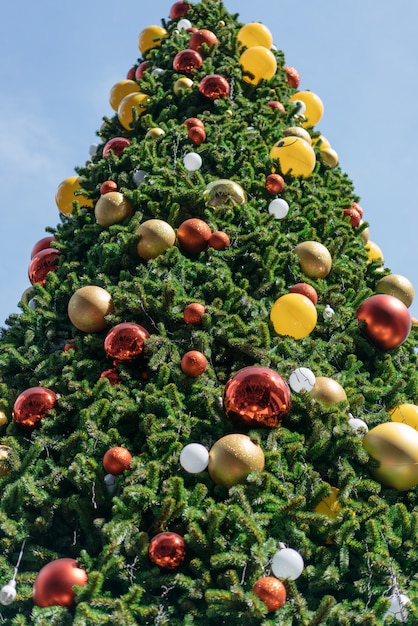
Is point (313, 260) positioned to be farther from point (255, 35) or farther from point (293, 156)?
point (255, 35)

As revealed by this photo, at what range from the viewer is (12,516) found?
3.48 meters

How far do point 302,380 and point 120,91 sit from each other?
213 inches

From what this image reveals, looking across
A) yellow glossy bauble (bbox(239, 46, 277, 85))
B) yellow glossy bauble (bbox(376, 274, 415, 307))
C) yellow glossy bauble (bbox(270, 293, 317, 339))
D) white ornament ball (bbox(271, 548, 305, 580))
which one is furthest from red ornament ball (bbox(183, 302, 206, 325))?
yellow glossy bauble (bbox(239, 46, 277, 85))

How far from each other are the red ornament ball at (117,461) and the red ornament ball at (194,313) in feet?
3.55

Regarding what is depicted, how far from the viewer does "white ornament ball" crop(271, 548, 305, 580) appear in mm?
3012

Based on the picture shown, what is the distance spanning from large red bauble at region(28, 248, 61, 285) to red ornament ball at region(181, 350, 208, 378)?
8.07 feet

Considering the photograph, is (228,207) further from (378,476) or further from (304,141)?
(378,476)

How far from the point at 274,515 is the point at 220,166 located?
3.39m

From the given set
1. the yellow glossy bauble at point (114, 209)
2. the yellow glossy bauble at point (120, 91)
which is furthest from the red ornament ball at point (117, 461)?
the yellow glossy bauble at point (120, 91)

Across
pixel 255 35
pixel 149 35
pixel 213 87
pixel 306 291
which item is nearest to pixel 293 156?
pixel 213 87

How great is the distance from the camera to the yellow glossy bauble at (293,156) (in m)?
5.68

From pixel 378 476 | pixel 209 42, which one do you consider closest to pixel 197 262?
pixel 378 476

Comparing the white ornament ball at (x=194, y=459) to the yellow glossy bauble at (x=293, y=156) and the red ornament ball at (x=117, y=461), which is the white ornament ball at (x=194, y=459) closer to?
the red ornament ball at (x=117, y=461)

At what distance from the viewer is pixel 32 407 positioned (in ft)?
13.2
